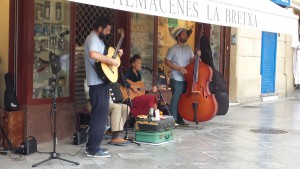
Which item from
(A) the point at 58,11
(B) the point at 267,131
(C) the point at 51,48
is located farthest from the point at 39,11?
(B) the point at 267,131

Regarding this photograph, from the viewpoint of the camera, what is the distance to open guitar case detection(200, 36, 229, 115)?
8352 mm

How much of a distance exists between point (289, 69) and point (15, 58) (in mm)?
10866

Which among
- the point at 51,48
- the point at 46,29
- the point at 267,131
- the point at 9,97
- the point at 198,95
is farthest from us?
the point at 267,131

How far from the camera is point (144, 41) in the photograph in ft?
30.1

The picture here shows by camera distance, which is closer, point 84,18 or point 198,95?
point 84,18

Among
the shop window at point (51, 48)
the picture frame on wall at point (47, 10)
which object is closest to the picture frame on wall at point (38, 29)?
the shop window at point (51, 48)

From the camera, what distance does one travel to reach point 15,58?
6469 millimetres

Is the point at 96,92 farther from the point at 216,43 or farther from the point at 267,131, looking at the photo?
the point at 216,43

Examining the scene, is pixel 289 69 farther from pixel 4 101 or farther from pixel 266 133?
pixel 4 101

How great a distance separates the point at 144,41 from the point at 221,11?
289 centimetres

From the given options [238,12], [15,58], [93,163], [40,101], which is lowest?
[93,163]

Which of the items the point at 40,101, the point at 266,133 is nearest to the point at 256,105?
the point at 266,133

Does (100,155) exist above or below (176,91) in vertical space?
below

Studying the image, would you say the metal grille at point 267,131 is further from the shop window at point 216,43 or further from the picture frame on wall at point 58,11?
the picture frame on wall at point 58,11
